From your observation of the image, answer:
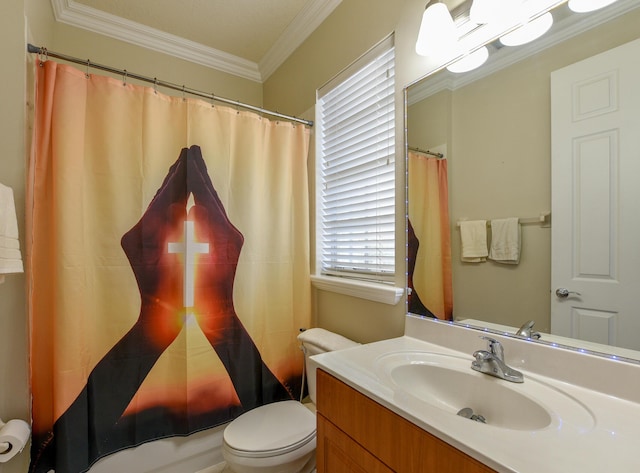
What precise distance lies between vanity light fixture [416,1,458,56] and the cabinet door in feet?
4.39

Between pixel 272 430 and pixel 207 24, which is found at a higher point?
pixel 207 24

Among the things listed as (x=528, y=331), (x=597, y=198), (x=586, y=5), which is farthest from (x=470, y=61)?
(x=528, y=331)

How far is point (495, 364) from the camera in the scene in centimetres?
90

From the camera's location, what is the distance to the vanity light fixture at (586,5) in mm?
818

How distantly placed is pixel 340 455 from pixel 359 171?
1.24 metres

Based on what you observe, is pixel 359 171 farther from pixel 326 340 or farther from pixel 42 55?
pixel 42 55

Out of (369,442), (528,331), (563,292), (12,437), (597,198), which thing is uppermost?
(597,198)

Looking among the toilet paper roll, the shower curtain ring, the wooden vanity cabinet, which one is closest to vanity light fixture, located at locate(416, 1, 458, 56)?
the wooden vanity cabinet

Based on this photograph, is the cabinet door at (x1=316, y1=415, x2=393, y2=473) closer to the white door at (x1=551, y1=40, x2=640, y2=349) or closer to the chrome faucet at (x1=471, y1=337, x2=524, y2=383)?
the chrome faucet at (x1=471, y1=337, x2=524, y2=383)

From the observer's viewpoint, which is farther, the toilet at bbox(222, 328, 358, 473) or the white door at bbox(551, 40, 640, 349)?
the toilet at bbox(222, 328, 358, 473)

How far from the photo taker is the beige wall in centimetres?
92

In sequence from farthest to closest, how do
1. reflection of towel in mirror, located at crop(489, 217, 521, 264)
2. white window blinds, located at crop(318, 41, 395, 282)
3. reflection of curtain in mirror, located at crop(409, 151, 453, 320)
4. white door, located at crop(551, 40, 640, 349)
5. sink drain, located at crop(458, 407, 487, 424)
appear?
white window blinds, located at crop(318, 41, 395, 282)
reflection of curtain in mirror, located at crop(409, 151, 453, 320)
reflection of towel in mirror, located at crop(489, 217, 521, 264)
sink drain, located at crop(458, 407, 487, 424)
white door, located at crop(551, 40, 640, 349)

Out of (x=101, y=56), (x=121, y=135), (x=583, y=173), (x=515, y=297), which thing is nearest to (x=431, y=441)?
(x=515, y=297)

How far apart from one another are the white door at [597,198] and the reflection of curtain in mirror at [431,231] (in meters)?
0.35
